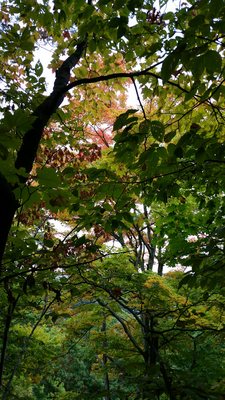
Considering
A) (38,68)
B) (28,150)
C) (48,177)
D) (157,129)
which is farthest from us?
(38,68)

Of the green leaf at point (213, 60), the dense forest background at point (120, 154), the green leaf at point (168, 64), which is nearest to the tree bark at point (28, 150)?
the dense forest background at point (120, 154)

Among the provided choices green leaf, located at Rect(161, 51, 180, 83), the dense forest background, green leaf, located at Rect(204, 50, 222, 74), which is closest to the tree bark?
the dense forest background

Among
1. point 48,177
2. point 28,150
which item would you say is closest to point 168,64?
point 48,177

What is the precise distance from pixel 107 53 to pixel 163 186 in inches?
79.3

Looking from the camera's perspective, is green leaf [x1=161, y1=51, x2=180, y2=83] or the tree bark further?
the tree bark

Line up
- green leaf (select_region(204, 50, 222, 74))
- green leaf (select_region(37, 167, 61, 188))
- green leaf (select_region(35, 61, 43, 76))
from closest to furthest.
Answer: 1. green leaf (select_region(204, 50, 222, 74))
2. green leaf (select_region(37, 167, 61, 188))
3. green leaf (select_region(35, 61, 43, 76))

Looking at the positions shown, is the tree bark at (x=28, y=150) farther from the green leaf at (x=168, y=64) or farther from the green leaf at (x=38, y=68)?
the green leaf at (x=168, y=64)

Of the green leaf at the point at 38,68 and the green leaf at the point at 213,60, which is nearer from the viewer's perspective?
the green leaf at the point at 213,60

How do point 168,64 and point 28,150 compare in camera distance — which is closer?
point 168,64

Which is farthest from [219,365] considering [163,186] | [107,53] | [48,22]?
[48,22]

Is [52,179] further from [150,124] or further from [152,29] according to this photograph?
[152,29]

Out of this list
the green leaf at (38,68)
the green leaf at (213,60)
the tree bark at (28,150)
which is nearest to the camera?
the green leaf at (213,60)

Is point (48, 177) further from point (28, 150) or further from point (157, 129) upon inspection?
point (28, 150)

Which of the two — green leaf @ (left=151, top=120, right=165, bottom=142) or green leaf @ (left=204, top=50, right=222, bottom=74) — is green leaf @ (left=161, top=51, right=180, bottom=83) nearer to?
green leaf @ (left=204, top=50, right=222, bottom=74)
